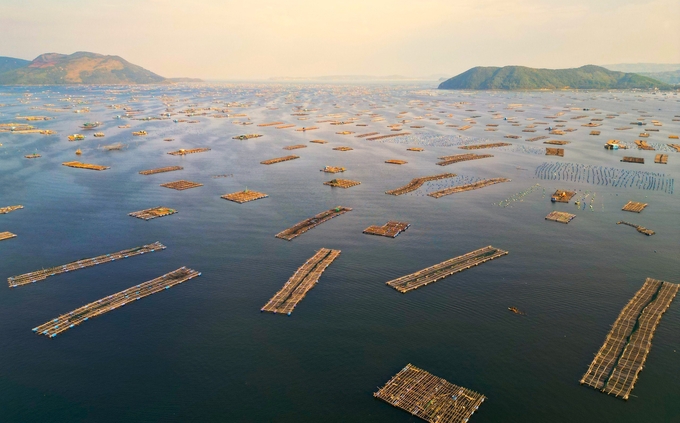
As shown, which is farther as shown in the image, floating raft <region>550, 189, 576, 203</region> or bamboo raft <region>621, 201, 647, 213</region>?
floating raft <region>550, 189, 576, 203</region>

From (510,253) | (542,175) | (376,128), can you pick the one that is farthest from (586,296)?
(376,128)

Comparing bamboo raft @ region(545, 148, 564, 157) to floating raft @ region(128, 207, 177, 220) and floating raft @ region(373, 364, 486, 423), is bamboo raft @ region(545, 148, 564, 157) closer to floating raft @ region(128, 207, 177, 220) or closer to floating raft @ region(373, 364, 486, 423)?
floating raft @ region(128, 207, 177, 220)

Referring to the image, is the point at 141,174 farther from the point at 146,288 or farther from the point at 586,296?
the point at 586,296

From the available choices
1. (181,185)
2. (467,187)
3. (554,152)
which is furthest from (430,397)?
(554,152)

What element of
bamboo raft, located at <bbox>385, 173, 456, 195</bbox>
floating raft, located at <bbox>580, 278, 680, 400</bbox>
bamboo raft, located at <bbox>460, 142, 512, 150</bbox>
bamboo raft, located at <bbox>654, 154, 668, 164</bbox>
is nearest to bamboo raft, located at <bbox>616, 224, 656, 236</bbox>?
floating raft, located at <bbox>580, 278, 680, 400</bbox>

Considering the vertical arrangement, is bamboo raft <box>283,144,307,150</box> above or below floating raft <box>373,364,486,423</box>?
above

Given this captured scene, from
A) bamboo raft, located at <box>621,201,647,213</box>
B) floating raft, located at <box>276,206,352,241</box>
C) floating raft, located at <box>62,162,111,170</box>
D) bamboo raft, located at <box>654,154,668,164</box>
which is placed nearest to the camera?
floating raft, located at <box>276,206,352,241</box>

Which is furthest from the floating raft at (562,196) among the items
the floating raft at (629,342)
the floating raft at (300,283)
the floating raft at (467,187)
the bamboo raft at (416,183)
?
the floating raft at (300,283)

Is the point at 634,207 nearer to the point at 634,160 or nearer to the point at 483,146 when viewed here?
the point at 634,160
